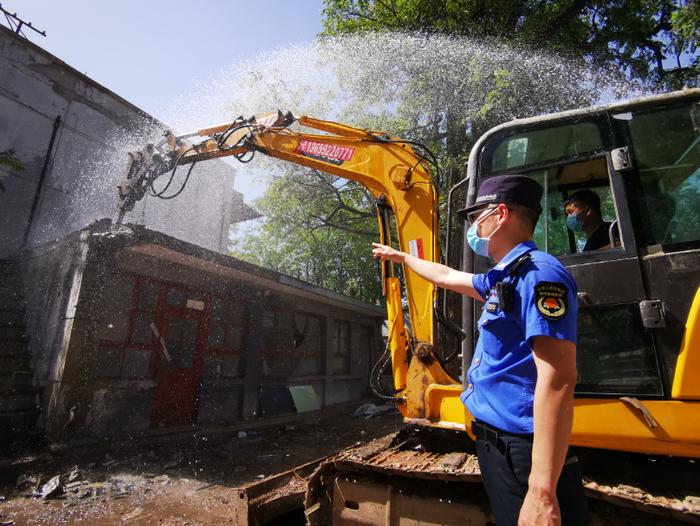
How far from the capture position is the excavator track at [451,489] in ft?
6.63

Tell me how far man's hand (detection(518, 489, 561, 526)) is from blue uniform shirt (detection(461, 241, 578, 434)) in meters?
0.24

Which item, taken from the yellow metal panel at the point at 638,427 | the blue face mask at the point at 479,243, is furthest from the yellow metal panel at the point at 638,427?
the blue face mask at the point at 479,243

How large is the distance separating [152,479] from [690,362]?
643cm

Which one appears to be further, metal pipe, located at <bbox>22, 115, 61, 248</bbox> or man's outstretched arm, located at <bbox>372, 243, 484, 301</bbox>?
metal pipe, located at <bbox>22, 115, 61, 248</bbox>

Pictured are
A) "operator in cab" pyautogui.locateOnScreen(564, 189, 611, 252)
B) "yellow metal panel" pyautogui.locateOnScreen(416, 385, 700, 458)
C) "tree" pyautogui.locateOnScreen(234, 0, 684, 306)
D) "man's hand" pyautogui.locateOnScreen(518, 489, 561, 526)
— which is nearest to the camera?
"man's hand" pyautogui.locateOnScreen(518, 489, 561, 526)

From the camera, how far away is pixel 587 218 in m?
2.69

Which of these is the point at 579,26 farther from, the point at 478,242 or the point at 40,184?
the point at 40,184


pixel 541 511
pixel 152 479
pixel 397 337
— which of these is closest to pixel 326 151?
pixel 397 337

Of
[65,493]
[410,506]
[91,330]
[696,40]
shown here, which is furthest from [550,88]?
[65,493]

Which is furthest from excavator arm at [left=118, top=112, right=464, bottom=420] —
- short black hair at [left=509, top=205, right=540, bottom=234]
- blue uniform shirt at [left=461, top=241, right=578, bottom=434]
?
short black hair at [left=509, top=205, right=540, bottom=234]

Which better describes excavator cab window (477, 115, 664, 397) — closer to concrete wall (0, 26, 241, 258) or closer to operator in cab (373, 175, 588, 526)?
operator in cab (373, 175, 588, 526)

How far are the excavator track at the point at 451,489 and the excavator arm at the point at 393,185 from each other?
2.11 feet

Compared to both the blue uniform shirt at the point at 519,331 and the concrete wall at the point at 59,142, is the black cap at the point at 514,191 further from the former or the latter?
the concrete wall at the point at 59,142

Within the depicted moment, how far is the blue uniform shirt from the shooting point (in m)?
1.32
